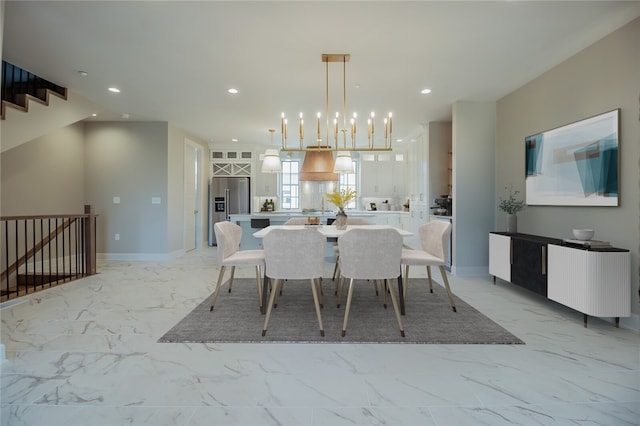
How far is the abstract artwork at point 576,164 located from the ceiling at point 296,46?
2.48 feet

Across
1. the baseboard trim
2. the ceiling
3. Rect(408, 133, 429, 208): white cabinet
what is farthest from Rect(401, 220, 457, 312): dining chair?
the baseboard trim

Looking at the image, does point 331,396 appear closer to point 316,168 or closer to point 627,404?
point 627,404

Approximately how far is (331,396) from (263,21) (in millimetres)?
2683

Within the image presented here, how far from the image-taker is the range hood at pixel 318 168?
5547 millimetres

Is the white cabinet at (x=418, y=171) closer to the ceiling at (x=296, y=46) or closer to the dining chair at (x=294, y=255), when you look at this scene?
the ceiling at (x=296, y=46)

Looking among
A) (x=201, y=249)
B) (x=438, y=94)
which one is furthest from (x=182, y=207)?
(x=438, y=94)

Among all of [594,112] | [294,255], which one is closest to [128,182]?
[294,255]

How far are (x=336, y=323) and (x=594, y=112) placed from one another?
3012 millimetres

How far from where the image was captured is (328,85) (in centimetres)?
376

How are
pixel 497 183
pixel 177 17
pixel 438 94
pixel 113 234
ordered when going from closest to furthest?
pixel 177 17
pixel 438 94
pixel 497 183
pixel 113 234

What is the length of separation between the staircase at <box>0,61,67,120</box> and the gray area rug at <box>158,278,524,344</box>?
313 centimetres

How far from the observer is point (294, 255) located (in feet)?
7.79

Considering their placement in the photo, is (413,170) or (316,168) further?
(413,170)

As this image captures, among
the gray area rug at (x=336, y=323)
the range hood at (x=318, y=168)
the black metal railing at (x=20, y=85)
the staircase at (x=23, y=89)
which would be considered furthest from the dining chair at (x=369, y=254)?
the black metal railing at (x=20, y=85)
